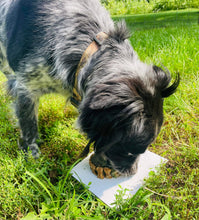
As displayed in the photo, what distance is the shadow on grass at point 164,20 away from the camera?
17.9ft

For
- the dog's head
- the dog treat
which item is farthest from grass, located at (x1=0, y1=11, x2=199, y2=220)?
the dog's head

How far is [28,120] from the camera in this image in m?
2.27

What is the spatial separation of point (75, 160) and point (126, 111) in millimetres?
1075

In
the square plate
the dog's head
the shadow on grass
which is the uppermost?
the dog's head

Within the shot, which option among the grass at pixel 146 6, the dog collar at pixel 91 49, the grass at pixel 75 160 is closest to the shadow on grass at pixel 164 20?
the grass at pixel 146 6

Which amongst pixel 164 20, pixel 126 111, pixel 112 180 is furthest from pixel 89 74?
pixel 164 20

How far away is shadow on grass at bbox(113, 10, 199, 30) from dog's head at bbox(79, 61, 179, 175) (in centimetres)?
420

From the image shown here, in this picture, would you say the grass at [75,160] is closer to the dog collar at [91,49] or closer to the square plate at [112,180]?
the square plate at [112,180]

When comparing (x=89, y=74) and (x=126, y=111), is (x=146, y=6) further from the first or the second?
(x=126, y=111)

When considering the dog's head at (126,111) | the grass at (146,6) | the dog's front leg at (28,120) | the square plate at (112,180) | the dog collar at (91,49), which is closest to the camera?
the dog's head at (126,111)

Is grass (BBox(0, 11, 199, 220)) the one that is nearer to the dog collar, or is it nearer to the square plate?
the square plate

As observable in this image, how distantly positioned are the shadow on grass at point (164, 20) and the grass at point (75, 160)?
6.81 ft

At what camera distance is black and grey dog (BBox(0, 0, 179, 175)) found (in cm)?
138

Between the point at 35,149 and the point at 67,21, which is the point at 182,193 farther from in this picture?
the point at 67,21
